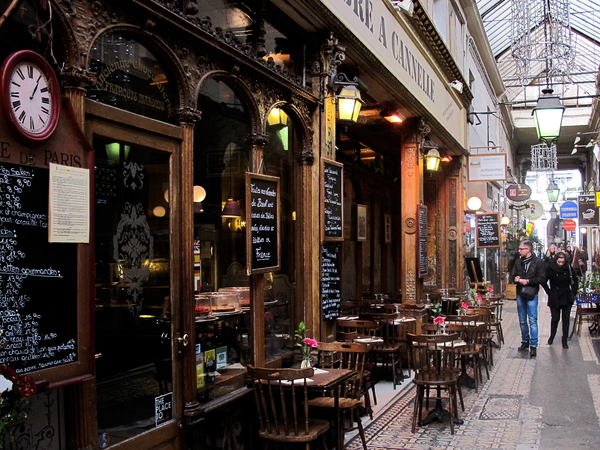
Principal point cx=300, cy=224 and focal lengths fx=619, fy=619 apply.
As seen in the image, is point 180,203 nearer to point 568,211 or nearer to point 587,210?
point 587,210

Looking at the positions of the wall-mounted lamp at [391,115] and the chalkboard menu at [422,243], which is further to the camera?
the chalkboard menu at [422,243]

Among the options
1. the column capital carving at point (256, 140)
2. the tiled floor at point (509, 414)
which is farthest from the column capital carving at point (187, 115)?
the tiled floor at point (509, 414)

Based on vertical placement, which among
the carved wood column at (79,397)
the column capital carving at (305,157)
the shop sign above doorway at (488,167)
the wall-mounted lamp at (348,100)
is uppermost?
the shop sign above doorway at (488,167)

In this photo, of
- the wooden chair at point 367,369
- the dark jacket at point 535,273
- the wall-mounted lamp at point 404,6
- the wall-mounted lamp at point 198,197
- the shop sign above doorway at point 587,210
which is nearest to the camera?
the wall-mounted lamp at point 198,197

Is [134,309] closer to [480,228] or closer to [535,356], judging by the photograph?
[535,356]

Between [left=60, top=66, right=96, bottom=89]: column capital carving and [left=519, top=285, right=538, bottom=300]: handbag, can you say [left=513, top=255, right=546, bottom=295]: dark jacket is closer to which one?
[left=519, top=285, right=538, bottom=300]: handbag

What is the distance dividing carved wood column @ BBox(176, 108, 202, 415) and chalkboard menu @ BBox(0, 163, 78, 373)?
1234mm

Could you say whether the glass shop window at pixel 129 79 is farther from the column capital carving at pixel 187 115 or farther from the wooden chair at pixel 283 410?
the wooden chair at pixel 283 410

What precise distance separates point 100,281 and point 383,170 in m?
12.1

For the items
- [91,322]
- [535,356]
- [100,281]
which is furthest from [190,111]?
[535,356]

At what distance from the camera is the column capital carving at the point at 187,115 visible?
15.9 feet

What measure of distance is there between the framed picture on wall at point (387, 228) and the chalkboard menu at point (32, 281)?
13.2 m

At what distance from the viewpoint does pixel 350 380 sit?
6.46m

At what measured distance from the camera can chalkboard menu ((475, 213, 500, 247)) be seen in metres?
17.3
